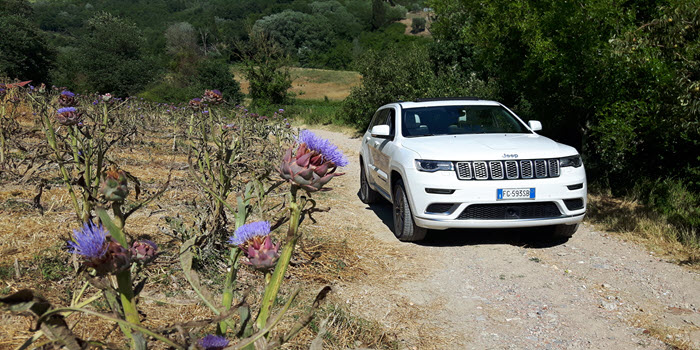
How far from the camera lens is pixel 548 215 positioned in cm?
523

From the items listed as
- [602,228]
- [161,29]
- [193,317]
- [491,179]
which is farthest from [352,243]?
[161,29]

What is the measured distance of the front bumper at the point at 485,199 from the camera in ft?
16.6

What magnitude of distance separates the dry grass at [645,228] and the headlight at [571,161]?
127 centimetres

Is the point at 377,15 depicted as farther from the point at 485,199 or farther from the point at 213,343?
the point at 213,343

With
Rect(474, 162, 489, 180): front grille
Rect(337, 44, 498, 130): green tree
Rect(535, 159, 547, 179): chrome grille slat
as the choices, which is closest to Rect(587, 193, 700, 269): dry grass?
Rect(535, 159, 547, 179): chrome grille slat

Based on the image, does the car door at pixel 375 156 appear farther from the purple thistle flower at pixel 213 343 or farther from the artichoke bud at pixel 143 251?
the purple thistle flower at pixel 213 343

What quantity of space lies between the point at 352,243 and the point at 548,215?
2087 millimetres

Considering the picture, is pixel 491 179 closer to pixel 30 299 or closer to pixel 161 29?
pixel 30 299

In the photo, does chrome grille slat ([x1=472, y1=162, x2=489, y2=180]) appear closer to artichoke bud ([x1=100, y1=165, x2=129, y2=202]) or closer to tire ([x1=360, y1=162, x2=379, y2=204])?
tire ([x1=360, y1=162, x2=379, y2=204])

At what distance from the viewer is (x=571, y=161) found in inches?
212

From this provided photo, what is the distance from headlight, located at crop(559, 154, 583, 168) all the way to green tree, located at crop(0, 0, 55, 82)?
31.7 metres

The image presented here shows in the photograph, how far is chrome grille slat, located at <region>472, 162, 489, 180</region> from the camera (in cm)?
512

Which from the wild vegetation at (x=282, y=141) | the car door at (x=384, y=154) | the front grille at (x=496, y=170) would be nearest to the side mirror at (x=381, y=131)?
the car door at (x=384, y=154)

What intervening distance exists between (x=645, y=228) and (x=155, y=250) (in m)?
6.26
